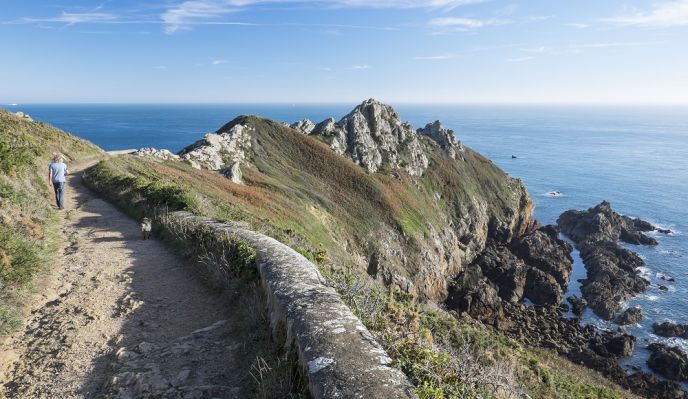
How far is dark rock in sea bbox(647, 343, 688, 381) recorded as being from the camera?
41.3 m

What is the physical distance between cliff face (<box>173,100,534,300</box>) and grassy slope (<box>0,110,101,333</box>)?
19.6 m

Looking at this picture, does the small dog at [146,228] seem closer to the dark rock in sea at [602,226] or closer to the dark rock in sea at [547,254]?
the dark rock in sea at [547,254]

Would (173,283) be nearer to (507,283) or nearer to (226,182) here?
(226,182)

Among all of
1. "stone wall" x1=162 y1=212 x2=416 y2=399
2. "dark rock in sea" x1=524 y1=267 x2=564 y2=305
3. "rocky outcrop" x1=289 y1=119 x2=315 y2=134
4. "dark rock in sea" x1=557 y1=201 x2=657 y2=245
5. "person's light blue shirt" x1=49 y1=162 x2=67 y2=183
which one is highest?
"rocky outcrop" x1=289 y1=119 x2=315 y2=134

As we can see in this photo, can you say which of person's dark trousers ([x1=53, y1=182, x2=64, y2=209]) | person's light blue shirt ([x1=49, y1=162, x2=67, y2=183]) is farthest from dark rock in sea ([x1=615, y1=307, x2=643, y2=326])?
person's light blue shirt ([x1=49, y1=162, x2=67, y2=183])

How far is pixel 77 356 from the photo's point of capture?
→ 8.14m

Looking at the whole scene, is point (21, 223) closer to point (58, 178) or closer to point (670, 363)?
point (58, 178)

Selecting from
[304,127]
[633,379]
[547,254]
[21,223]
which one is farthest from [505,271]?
[21,223]

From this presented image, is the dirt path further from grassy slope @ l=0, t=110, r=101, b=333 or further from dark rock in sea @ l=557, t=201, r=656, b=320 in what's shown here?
dark rock in sea @ l=557, t=201, r=656, b=320

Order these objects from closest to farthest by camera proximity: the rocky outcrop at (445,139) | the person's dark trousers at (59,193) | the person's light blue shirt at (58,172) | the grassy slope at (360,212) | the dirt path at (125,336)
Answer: the dirt path at (125,336) < the grassy slope at (360,212) < the person's light blue shirt at (58,172) < the person's dark trousers at (59,193) < the rocky outcrop at (445,139)

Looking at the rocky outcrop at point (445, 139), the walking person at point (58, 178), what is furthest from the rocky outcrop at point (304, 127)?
the walking person at point (58, 178)

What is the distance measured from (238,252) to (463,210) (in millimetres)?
69218

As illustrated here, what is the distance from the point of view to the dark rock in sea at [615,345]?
147 ft

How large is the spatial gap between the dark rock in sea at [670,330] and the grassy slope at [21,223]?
61.0 meters
